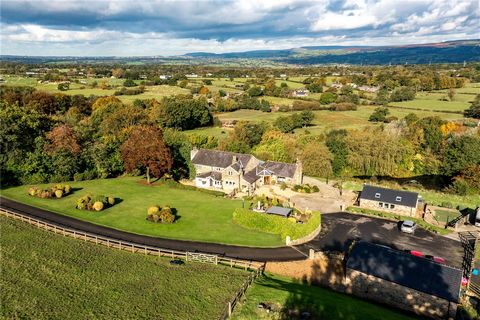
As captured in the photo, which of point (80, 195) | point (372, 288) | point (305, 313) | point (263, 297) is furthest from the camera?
point (80, 195)

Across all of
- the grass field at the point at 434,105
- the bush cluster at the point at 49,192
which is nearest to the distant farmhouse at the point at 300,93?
the grass field at the point at 434,105

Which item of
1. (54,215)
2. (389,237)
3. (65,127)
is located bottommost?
(389,237)

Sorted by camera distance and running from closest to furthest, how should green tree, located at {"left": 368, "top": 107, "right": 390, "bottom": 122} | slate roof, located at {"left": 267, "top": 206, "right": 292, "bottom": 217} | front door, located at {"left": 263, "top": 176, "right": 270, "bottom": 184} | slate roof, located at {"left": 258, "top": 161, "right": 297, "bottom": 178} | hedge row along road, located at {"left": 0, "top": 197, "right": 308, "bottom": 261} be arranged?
hedge row along road, located at {"left": 0, "top": 197, "right": 308, "bottom": 261} → slate roof, located at {"left": 267, "top": 206, "right": 292, "bottom": 217} → slate roof, located at {"left": 258, "top": 161, "right": 297, "bottom": 178} → front door, located at {"left": 263, "top": 176, "right": 270, "bottom": 184} → green tree, located at {"left": 368, "top": 107, "right": 390, "bottom": 122}

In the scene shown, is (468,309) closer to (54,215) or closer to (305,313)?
(305,313)

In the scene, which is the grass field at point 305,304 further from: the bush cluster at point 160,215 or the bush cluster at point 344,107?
the bush cluster at point 344,107

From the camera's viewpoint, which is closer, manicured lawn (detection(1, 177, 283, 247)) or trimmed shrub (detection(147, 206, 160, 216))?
manicured lawn (detection(1, 177, 283, 247))

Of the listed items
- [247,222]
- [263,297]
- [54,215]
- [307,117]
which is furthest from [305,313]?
[307,117]

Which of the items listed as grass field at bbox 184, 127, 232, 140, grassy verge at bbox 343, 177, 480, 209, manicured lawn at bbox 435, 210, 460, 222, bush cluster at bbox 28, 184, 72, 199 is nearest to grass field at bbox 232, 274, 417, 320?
manicured lawn at bbox 435, 210, 460, 222

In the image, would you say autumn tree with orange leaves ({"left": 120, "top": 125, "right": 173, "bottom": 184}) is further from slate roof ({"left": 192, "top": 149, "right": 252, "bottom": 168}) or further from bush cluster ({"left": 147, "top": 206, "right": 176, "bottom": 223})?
bush cluster ({"left": 147, "top": 206, "right": 176, "bottom": 223})

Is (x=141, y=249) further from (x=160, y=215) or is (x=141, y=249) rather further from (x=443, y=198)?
(x=443, y=198)
